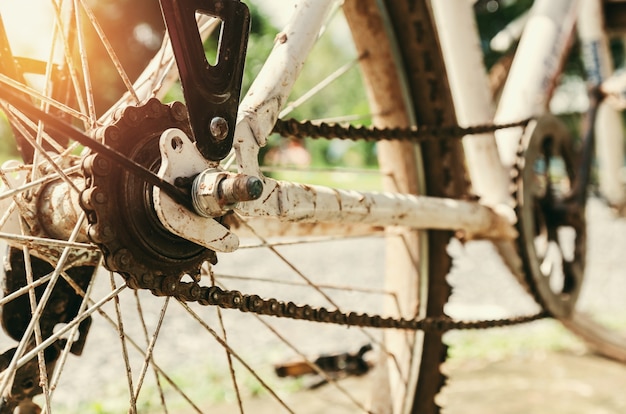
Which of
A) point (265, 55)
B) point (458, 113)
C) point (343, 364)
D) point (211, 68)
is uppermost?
point (265, 55)

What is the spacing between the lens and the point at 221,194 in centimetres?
85

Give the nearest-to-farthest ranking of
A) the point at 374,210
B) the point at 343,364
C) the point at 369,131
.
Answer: the point at 374,210 → the point at 369,131 → the point at 343,364

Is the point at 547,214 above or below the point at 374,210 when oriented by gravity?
above

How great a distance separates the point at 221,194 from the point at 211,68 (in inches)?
7.0

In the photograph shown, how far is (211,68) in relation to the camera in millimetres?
902

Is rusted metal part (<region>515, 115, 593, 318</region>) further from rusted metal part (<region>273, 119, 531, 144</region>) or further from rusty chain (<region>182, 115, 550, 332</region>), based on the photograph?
rusted metal part (<region>273, 119, 531, 144</region>)

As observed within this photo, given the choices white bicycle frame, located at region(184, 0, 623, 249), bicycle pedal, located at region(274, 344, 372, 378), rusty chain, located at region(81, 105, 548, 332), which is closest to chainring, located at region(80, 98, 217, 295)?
rusty chain, located at region(81, 105, 548, 332)

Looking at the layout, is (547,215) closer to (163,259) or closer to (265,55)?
(163,259)

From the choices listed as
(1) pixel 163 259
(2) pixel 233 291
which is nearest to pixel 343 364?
(2) pixel 233 291

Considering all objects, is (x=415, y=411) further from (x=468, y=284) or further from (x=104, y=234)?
(x=468, y=284)

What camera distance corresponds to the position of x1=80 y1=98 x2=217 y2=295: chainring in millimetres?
831

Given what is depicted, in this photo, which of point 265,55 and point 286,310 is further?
point 265,55

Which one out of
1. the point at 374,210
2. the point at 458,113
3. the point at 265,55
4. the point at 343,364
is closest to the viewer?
the point at 374,210

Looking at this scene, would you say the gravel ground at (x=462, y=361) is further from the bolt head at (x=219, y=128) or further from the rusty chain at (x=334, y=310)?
the bolt head at (x=219, y=128)
